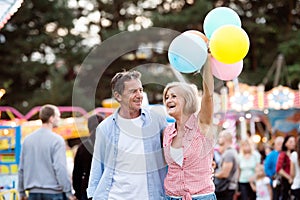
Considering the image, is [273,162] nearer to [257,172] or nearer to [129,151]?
[257,172]

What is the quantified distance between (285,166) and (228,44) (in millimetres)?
4401

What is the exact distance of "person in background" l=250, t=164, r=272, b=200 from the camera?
29.6 feet

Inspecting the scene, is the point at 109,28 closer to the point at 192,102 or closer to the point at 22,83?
the point at 22,83

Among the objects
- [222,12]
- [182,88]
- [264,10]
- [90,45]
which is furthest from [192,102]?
[264,10]

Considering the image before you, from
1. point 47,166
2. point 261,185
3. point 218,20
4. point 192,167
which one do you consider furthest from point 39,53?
point 192,167

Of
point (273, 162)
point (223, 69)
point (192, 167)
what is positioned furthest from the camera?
point (273, 162)

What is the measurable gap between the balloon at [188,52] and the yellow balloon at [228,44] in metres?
0.08

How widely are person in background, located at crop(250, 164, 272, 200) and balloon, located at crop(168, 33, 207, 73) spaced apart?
4.81 meters

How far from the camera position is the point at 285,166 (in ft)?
27.3

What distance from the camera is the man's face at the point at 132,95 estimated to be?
4414 millimetres

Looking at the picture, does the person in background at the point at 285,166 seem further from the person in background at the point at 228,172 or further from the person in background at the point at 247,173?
the person in background at the point at 228,172

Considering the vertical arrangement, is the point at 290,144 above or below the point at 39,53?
below

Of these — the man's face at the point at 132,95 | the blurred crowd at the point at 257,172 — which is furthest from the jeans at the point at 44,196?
the blurred crowd at the point at 257,172

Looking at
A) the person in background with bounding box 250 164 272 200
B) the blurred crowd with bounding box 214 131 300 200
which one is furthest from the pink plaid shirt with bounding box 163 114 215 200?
the person in background with bounding box 250 164 272 200
